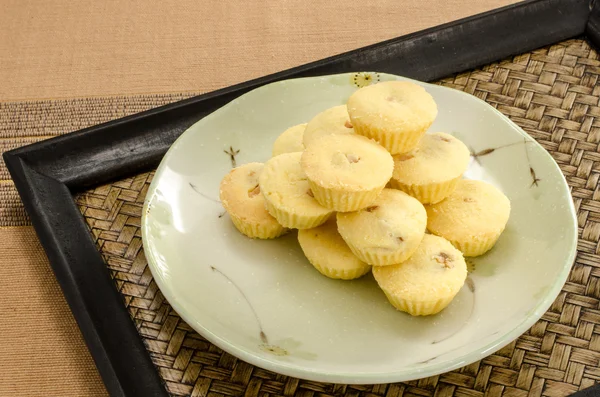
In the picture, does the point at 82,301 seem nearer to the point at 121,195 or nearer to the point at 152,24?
the point at 121,195

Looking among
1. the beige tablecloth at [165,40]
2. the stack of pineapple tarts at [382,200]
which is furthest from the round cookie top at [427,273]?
the beige tablecloth at [165,40]

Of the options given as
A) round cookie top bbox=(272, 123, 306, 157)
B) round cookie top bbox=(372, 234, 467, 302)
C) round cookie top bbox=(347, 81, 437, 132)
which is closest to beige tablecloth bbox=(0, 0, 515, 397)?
round cookie top bbox=(272, 123, 306, 157)

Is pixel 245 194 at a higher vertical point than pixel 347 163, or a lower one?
lower

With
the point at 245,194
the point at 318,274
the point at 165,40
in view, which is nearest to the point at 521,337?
the point at 318,274

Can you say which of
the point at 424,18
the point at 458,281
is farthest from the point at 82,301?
the point at 424,18

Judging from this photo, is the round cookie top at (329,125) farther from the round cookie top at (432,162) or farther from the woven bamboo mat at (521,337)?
the woven bamboo mat at (521,337)

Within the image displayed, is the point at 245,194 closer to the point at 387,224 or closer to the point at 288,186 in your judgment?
the point at 288,186
